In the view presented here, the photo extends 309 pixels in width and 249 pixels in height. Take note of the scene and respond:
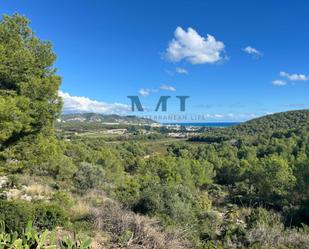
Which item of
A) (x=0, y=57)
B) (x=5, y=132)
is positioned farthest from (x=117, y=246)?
(x=0, y=57)

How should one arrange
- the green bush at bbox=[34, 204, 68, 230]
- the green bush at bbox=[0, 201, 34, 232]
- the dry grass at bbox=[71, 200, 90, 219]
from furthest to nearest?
the dry grass at bbox=[71, 200, 90, 219] → the green bush at bbox=[34, 204, 68, 230] → the green bush at bbox=[0, 201, 34, 232]

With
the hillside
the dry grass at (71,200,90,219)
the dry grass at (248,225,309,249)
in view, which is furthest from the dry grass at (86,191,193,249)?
the hillside

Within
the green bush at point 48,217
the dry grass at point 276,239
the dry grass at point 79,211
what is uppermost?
the green bush at point 48,217

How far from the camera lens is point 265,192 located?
32.0 m

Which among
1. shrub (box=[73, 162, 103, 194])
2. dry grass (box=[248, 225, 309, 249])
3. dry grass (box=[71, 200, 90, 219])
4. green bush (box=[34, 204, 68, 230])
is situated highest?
green bush (box=[34, 204, 68, 230])

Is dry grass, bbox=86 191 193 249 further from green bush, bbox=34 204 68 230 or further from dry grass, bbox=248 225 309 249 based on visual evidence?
dry grass, bbox=248 225 309 249

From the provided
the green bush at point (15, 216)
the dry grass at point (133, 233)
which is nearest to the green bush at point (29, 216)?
the green bush at point (15, 216)

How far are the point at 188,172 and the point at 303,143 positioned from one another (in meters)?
29.8

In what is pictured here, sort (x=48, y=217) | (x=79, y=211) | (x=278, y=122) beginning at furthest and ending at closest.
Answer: (x=278, y=122) → (x=79, y=211) → (x=48, y=217)

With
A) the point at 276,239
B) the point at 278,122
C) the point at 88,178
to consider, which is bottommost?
the point at 88,178

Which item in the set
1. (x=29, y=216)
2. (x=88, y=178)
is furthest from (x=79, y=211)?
(x=88, y=178)

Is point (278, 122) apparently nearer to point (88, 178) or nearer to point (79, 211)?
point (88, 178)

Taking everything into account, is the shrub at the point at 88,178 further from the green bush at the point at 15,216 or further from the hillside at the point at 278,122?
the hillside at the point at 278,122

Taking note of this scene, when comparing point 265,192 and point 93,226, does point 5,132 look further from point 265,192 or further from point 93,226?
point 265,192
